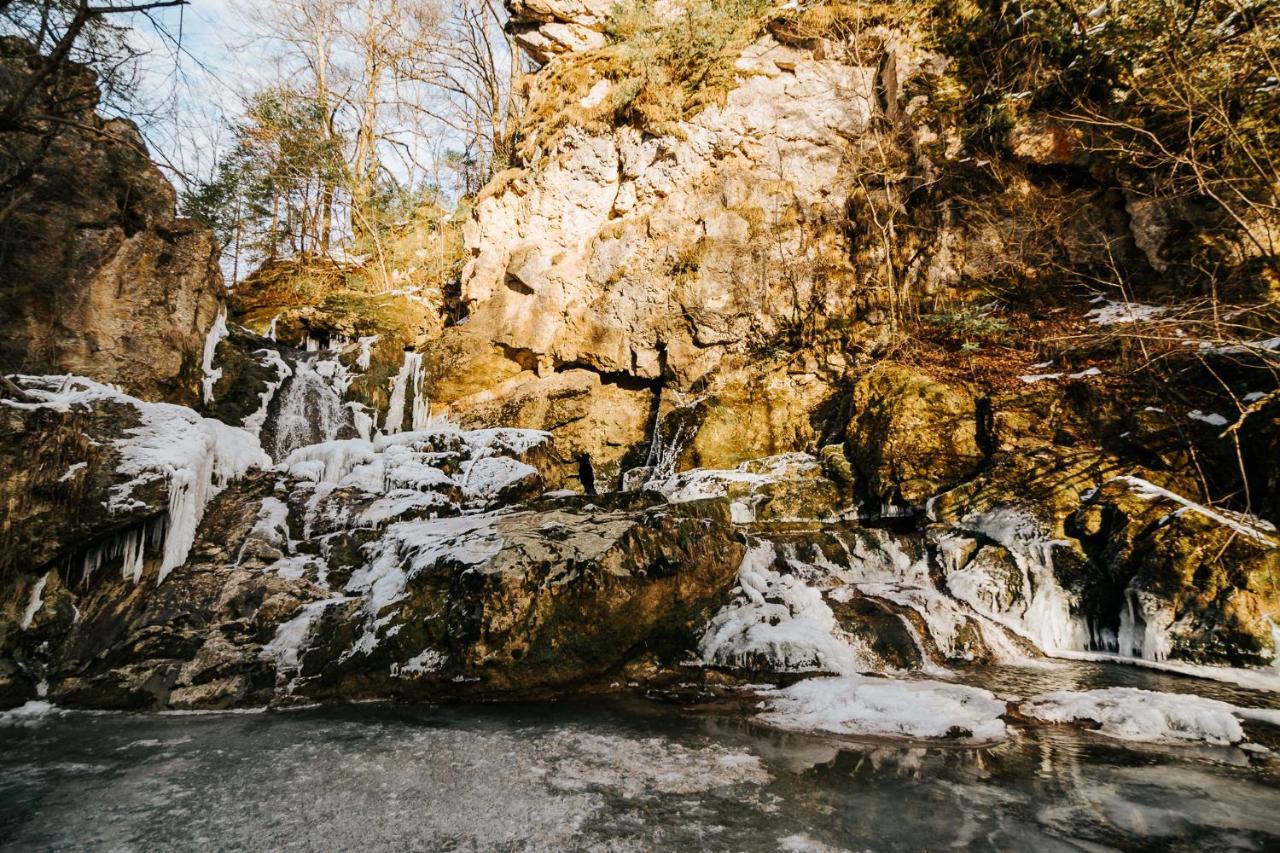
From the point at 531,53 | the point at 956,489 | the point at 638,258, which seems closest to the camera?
the point at 956,489

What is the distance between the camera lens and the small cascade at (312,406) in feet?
35.4

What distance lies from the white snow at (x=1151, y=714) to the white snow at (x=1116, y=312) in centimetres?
660

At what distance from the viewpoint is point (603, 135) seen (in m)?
14.2

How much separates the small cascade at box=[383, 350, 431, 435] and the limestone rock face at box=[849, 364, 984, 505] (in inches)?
375

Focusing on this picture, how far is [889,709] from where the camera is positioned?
4148 millimetres

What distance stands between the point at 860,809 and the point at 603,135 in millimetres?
15096

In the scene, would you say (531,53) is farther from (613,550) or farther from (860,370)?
(613,550)

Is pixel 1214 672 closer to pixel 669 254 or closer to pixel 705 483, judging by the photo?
pixel 705 483

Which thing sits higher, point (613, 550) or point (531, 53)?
point (531, 53)

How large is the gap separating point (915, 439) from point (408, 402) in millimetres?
10719

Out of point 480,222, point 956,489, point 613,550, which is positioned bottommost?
point 613,550

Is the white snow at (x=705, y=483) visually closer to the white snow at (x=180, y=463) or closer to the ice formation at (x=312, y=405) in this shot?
the white snow at (x=180, y=463)

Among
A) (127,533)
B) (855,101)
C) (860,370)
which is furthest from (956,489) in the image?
(855,101)

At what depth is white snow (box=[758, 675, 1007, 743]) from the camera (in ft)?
12.6
